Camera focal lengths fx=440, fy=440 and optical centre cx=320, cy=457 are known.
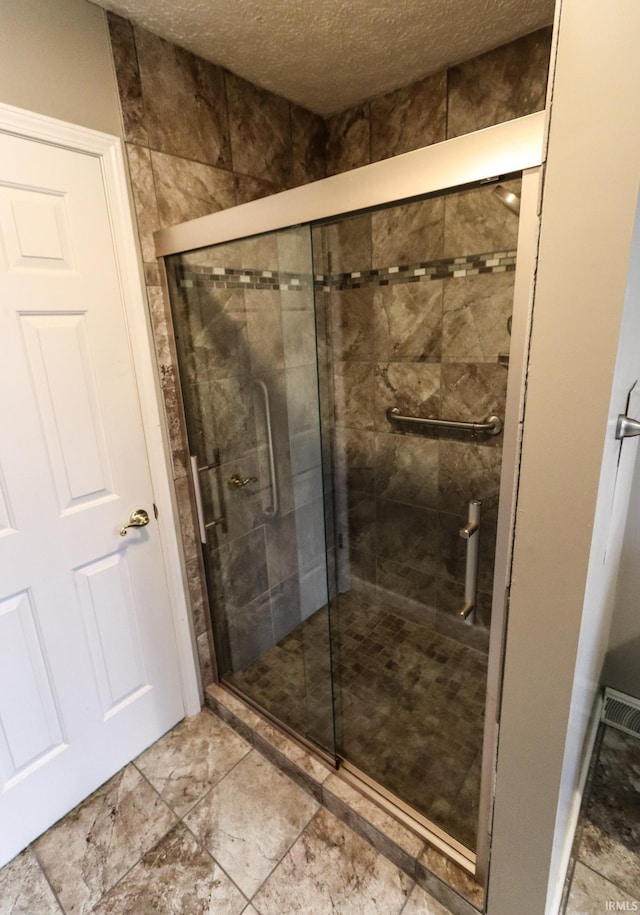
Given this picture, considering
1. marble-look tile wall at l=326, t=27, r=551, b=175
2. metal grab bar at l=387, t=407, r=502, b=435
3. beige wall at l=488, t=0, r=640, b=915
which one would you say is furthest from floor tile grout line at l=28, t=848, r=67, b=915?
marble-look tile wall at l=326, t=27, r=551, b=175

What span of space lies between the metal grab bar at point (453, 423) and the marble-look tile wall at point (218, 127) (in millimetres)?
759

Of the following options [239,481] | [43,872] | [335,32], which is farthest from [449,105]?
[43,872]

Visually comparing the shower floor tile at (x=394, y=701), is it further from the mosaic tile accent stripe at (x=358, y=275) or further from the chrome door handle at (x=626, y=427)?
the mosaic tile accent stripe at (x=358, y=275)

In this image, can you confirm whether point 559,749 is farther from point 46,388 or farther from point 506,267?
point 46,388

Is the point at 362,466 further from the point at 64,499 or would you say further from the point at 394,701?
the point at 64,499

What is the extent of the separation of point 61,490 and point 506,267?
5.06 ft

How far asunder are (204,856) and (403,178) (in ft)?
6.11

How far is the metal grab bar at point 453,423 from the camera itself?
1.75 metres

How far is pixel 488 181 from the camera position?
30.7 inches

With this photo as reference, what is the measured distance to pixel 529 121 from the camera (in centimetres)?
70

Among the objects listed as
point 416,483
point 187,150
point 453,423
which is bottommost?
point 416,483

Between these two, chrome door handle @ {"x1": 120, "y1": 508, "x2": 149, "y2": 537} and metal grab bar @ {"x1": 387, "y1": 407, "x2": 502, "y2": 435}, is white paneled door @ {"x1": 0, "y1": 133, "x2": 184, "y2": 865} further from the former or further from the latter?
metal grab bar @ {"x1": 387, "y1": 407, "x2": 502, "y2": 435}

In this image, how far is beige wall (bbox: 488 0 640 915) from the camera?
61 centimetres

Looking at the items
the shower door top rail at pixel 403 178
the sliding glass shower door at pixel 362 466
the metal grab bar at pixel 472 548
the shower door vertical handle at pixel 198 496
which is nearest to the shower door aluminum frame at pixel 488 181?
the shower door top rail at pixel 403 178
